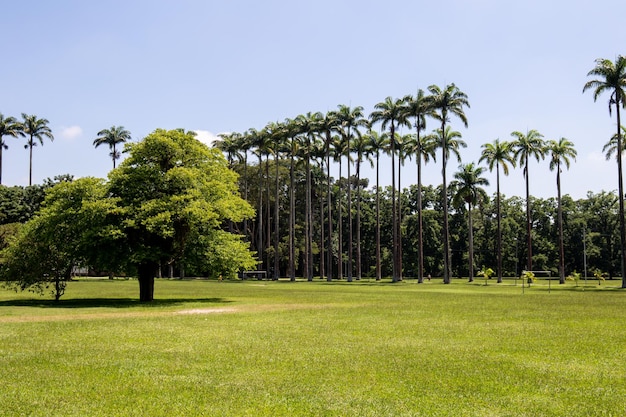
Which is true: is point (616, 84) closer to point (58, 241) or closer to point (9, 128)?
point (58, 241)

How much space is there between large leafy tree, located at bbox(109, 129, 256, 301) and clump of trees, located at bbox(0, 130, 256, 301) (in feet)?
0.20

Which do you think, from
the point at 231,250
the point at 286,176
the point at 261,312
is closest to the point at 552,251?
the point at 286,176

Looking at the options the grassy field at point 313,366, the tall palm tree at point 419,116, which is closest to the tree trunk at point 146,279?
the grassy field at point 313,366

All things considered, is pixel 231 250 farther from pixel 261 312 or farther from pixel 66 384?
pixel 66 384

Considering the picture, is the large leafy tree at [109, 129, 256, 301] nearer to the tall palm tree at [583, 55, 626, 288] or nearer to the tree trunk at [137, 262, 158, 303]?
the tree trunk at [137, 262, 158, 303]

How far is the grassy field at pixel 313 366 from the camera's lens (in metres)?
10.2

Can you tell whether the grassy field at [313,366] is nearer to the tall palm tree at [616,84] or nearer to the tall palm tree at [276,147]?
the tall palm tree at [616,84]

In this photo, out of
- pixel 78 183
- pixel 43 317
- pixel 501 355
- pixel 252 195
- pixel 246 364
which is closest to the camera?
pixel 246 364

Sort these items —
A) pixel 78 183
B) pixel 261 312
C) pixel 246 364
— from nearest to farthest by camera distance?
pixel 246 364
pixel 261 312
pixel 78 183

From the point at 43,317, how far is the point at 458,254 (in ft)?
305

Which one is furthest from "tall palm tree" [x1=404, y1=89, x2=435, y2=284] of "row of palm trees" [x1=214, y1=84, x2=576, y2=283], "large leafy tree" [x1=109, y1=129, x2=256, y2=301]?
"large leafy tree" [x1=109, y1=129, x2=256, y2=301]

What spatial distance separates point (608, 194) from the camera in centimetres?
11275

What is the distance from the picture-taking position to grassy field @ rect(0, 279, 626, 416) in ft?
33.6

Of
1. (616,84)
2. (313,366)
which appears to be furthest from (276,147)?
(313,366)
